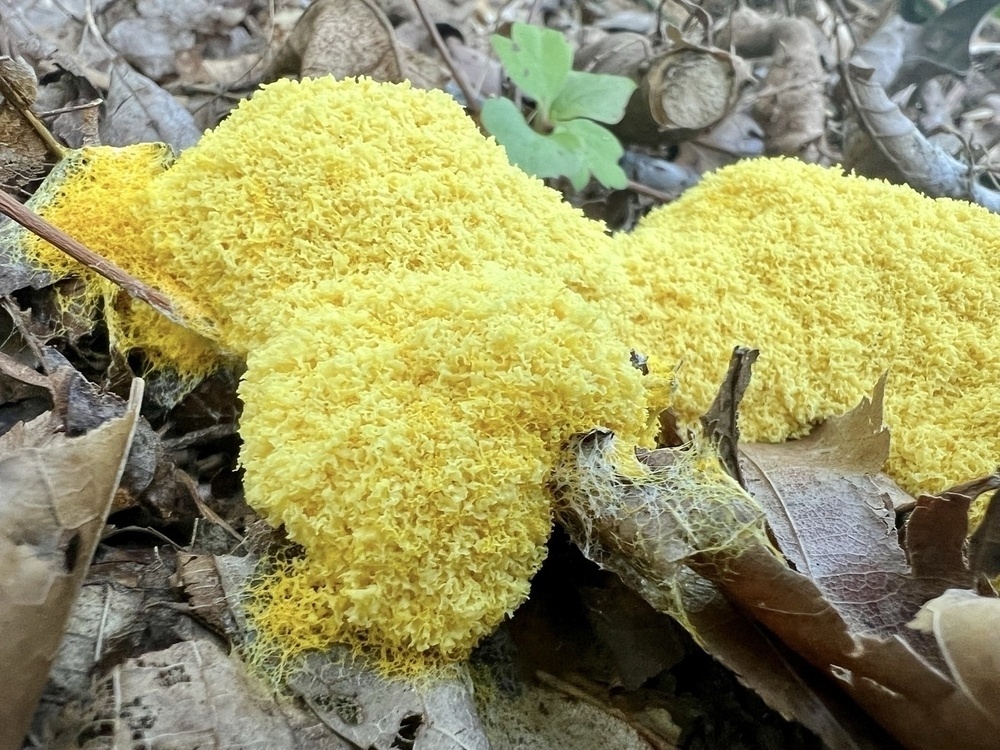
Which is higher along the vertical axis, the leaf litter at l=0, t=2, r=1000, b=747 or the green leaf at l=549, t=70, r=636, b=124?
the green leaf at l=549, t=70, r=636, b=124

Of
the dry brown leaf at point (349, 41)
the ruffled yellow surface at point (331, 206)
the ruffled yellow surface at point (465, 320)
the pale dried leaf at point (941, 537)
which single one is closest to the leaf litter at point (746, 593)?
the pale dried leaf at point (941, 537)

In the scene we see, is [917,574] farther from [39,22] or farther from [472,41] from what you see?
[39,22]

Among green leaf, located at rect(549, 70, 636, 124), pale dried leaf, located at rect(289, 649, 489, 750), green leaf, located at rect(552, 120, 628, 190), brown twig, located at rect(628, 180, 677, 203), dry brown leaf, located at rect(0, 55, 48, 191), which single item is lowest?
brown twig, located at rect(628, 180, 677, 203)

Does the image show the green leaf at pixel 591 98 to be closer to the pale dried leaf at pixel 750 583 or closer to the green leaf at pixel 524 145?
the green leaf at pixel 524 145

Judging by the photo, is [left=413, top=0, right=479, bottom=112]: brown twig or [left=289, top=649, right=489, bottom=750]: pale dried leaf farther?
[left=413, top=0, right=479, bottom=112]: brown twig

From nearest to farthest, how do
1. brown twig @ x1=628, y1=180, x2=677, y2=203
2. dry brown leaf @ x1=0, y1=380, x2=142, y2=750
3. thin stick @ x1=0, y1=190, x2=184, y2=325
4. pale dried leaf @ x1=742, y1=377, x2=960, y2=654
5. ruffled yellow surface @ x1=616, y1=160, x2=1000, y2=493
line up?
dry brown leaf @ x1=0, y1=380, x2=142, y2=750 < pale dried leaf @ x1=742, y1=377, x2=960, y2=654 < thin stick @ x1=0, y1=190, x2=184, y2=325 < ruffled yellow surface @ x1=616, y1=160, x2=1000, y2=493 < brown twig @ x1=628, y1=180, x2=677, y2=203

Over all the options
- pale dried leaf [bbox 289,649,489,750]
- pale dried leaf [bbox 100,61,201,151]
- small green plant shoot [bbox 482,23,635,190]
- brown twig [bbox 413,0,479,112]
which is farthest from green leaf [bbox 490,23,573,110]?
pale dried leaf [bbox 289,649,489,750]

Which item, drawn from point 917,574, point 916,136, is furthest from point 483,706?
point 916,136

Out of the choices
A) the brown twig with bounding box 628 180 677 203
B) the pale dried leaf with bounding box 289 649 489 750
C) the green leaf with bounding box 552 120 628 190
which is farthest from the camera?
the brown twig with bounding box 628 180 677 203

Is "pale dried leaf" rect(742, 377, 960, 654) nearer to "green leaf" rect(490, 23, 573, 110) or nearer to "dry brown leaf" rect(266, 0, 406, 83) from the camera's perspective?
"green leaf" rect(490, 23, 573, 110)
